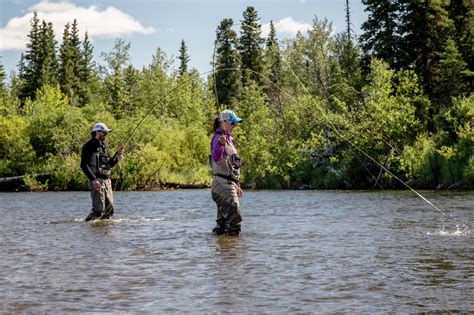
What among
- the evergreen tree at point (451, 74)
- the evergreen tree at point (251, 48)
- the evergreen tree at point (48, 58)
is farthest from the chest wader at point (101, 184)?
the evergreen tree at point (48, 58)

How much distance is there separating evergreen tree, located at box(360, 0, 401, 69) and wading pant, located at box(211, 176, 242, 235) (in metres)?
35.2

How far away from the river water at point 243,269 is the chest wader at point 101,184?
3.70ft

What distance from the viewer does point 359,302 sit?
626cm

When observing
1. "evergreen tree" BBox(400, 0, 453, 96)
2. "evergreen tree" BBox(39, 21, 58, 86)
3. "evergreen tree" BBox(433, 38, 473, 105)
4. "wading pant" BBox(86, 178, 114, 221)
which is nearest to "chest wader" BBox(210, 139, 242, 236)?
"wading pant" BBox(86, 178, 114, 221)

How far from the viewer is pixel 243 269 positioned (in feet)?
27.0

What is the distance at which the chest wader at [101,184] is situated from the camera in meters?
15.0

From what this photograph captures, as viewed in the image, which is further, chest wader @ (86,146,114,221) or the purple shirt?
chest wader @ (86,146,114,221)

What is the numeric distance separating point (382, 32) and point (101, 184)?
114ft

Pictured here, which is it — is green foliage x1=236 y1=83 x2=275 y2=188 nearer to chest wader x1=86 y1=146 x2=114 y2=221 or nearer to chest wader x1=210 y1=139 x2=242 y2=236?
chest wader x1=86 y1=146 x2=114 y2=221

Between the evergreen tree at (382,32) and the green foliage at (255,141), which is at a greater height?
the evergreen tree at (382,32)

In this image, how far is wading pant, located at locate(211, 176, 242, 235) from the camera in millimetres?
11703

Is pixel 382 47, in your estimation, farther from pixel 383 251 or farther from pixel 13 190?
pixel 383 251

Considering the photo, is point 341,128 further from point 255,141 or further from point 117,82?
point 117,82

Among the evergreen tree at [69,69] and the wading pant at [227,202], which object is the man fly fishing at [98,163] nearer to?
the wading pant at [227,202]
